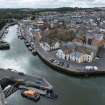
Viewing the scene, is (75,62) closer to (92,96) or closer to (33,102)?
(92,96)

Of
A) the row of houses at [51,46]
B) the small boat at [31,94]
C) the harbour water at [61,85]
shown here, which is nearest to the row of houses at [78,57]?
the harbour water at [61,85]

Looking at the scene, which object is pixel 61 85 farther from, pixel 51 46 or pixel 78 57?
pixel 51 46

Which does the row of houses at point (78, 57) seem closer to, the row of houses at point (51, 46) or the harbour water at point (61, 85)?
Result: the harbour water at point (61, 85)

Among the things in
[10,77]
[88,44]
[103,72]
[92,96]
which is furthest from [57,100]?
[88,44]

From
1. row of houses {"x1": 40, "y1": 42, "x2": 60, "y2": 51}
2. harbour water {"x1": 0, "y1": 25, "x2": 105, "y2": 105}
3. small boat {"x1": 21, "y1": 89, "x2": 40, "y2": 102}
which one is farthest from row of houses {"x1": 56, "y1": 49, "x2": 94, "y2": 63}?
small boat {"x1": 21, "y1": 89, "x2": 40, "y2": 102}

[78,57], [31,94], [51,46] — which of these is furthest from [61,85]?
[51,46]

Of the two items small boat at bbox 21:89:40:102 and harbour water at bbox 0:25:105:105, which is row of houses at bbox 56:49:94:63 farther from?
small boat at bbox 21:89:40:102
